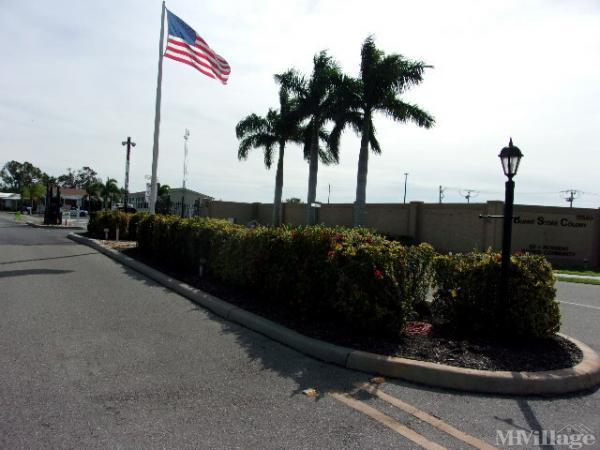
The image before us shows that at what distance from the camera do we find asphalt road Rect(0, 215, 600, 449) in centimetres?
344

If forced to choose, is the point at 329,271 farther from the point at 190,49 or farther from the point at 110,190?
Answer: the point at 110,190

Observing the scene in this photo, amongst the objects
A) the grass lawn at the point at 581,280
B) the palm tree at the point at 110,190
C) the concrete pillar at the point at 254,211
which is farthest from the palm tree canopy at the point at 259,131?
the palm tree at the point at 110,190

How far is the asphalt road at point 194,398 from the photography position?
11.3ft

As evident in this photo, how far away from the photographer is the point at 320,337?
18.7 feet

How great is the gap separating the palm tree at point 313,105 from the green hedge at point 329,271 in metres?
17.6

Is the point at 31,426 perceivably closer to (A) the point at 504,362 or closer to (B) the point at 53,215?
(A) the point at 504,362

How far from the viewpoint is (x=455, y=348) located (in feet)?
17.4

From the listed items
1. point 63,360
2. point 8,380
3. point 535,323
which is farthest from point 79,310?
point 535,323

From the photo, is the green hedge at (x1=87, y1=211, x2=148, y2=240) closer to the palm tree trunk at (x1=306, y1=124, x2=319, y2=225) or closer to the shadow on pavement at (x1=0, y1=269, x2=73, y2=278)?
the shadow on pavement at (x1=0, y1=269, x2=73, y2=278)

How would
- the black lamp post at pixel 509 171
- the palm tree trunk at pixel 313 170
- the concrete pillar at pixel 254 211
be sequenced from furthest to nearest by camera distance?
the concrete pillar at pixel 254 211, the palm tree trunk at pixel 313 170, the black lamp post at pixel 509 171

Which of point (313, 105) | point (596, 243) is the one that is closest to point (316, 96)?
point (313, 105)

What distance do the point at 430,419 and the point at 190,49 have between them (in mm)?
16114

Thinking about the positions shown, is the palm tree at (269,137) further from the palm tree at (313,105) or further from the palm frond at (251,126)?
the palm tree at (313,105)

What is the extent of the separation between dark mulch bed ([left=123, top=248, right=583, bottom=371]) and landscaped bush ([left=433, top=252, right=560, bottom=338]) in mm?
243
